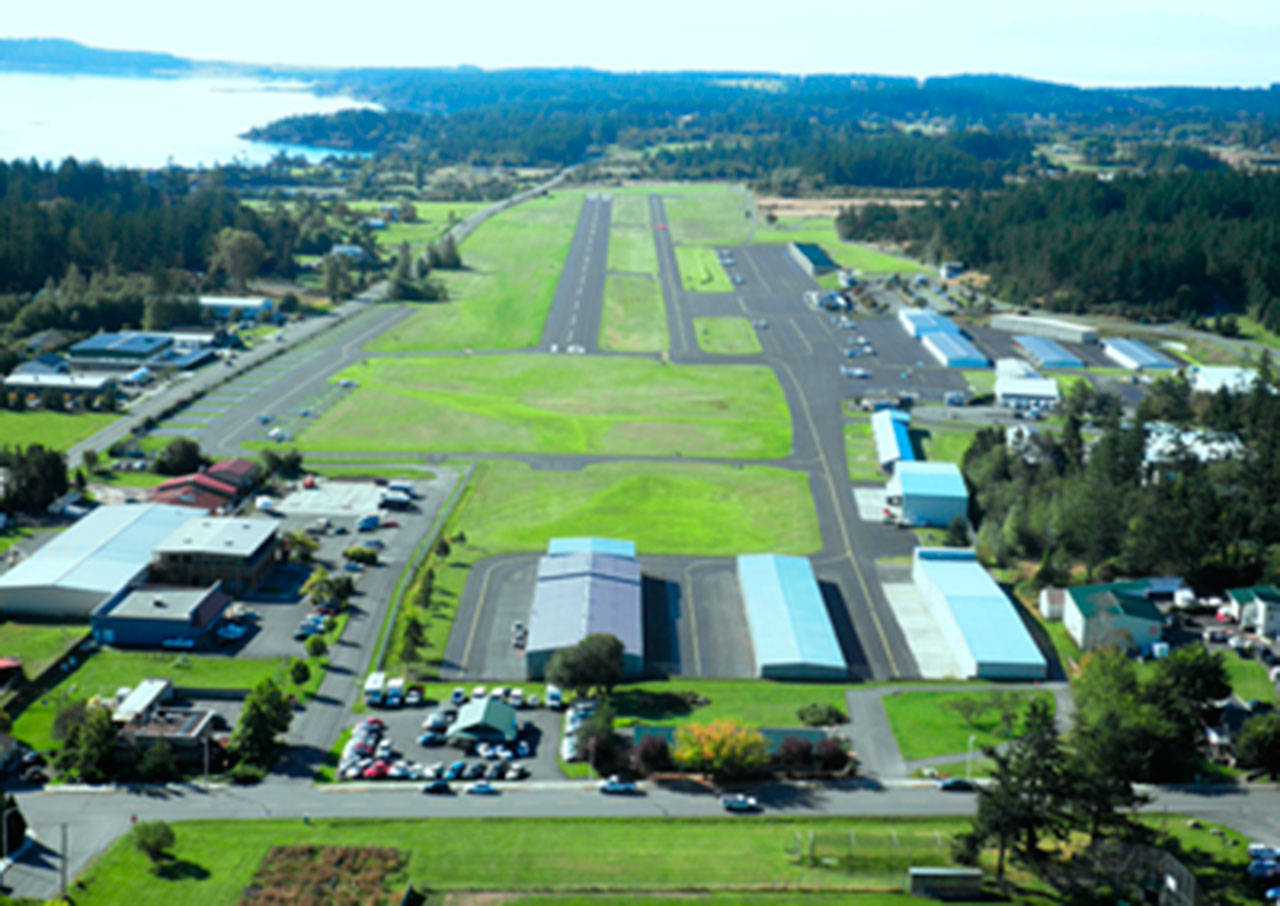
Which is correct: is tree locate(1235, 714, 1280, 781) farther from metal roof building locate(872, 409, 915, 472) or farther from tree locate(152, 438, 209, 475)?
tree locate(152, 438, 209, 475)

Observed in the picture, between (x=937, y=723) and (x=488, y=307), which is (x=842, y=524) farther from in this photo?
(x=488, y=307)

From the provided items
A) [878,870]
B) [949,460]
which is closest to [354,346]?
[949,460]

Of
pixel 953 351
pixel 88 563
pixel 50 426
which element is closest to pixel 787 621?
pixel 88 563

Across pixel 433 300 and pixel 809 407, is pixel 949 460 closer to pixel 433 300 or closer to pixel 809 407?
pixel 809 407

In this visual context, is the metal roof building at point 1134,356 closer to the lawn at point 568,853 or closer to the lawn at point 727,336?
the lawn at point 727,336

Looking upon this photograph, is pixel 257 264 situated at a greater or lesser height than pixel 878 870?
greater

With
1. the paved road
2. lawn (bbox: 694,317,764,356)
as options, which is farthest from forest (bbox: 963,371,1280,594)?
the paved road
